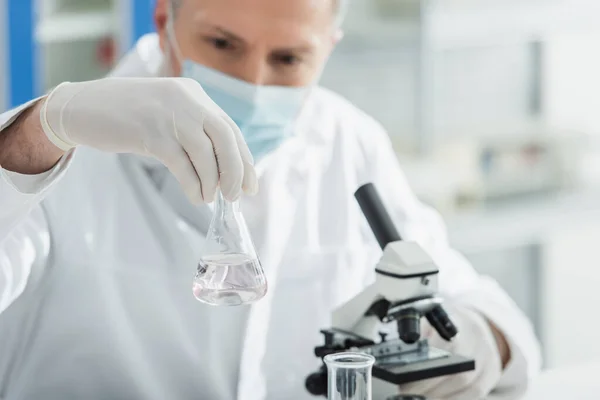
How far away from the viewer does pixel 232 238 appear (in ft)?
4.37

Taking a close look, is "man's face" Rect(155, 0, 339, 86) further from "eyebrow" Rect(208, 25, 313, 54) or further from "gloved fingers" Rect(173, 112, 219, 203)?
"gloved fingers" Rect(173, 112, 219, 203)

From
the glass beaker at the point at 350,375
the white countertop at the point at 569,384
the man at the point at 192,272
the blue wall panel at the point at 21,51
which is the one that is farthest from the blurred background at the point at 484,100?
the glass beaker at the point at 350,375

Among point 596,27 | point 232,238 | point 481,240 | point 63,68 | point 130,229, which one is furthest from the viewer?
point 596,27

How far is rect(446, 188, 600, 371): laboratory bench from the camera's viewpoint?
3.89 metres

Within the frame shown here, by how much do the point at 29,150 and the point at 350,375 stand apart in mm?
581

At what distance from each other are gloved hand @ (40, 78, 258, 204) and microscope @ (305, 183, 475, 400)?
0.92 feet

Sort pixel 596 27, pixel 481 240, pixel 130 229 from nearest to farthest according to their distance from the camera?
pixel 130 229, pixel 481 240, pixel 596 27

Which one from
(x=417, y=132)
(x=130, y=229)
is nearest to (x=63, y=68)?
(x=417, y=132)

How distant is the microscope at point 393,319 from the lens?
146cm

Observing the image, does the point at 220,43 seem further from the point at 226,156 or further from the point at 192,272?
the point at 226,156

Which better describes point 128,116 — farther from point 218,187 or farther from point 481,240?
point 481,240

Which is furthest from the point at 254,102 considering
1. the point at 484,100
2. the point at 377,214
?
the point at 484,100

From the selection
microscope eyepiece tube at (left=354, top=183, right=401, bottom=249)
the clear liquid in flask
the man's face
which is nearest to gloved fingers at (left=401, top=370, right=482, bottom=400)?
microscope eyepiece tube at (left=354, top=183, right=401, bottom=249)

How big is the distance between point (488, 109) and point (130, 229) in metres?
2.81
